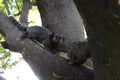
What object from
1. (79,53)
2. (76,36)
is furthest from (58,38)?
(79,53)

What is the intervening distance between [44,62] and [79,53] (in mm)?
440

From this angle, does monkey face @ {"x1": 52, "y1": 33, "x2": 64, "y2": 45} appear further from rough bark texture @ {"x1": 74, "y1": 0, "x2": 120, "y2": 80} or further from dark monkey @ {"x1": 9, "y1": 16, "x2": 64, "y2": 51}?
rough bark texture @ {"x1": 74, "y1": 0, "x2": 120, "y2": 80}

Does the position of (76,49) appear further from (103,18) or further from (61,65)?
(103,18)

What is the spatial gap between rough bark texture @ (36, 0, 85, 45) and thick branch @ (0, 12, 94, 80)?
0.63 meters

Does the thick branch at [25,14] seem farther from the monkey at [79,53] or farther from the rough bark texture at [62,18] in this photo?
the monkey at [79,53]

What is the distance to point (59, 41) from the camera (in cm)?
402

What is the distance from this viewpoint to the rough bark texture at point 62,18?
4422 millimetres

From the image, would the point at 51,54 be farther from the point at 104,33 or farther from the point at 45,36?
the point at 104,33

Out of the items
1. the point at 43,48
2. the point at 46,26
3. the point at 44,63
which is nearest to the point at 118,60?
the point at 44,63

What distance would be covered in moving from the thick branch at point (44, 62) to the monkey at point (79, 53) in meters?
0.09

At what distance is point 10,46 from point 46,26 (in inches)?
30.1

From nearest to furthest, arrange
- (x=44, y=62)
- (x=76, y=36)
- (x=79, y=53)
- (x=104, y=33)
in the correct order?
(x=104, y=33) < (x=79, y=53) < (x=44, y=62) < (x=76, y=36)

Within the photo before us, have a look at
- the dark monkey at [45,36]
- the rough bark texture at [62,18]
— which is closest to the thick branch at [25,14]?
the rough bark texture at [62,18]

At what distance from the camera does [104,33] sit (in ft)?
7.38
